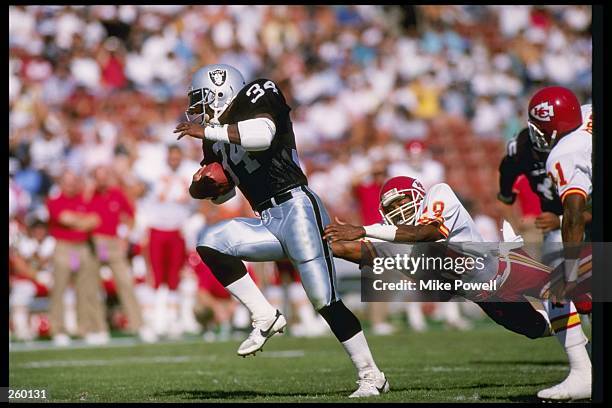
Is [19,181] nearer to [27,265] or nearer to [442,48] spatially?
[27,265]

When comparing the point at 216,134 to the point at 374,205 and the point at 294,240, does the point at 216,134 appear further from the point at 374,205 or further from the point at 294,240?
the point at 374,205

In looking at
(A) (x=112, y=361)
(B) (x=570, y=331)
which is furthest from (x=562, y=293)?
(A) (x=112, y=361)

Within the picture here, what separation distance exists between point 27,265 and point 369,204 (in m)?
4.01

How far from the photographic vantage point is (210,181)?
249 inches

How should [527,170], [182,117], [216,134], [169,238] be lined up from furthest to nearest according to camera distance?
[182,117] → [169,238] → [527,170] → [216,134]

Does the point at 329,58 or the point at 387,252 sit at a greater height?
the point at 329,58

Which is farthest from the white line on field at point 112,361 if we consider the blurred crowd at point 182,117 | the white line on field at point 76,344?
the blurred crowd at point 182,117

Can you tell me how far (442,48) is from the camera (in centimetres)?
1956

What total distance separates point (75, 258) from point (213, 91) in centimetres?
618

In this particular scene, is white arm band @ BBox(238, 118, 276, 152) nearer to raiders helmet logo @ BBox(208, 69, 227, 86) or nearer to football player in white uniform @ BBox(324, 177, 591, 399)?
raiders helmet logo @ BBox(208, 69, 227, 86)

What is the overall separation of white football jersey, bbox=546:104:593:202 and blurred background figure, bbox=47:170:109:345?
7.09 metres

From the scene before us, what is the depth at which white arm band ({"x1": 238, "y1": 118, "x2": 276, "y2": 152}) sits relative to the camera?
5926 millimetres

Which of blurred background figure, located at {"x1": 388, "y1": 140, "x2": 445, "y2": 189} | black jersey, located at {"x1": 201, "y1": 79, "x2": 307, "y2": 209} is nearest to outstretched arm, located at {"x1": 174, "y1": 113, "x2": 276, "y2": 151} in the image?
black jersey, located at {"x1": 201, "y1": 79, "x2": 307, "y2": 209}
